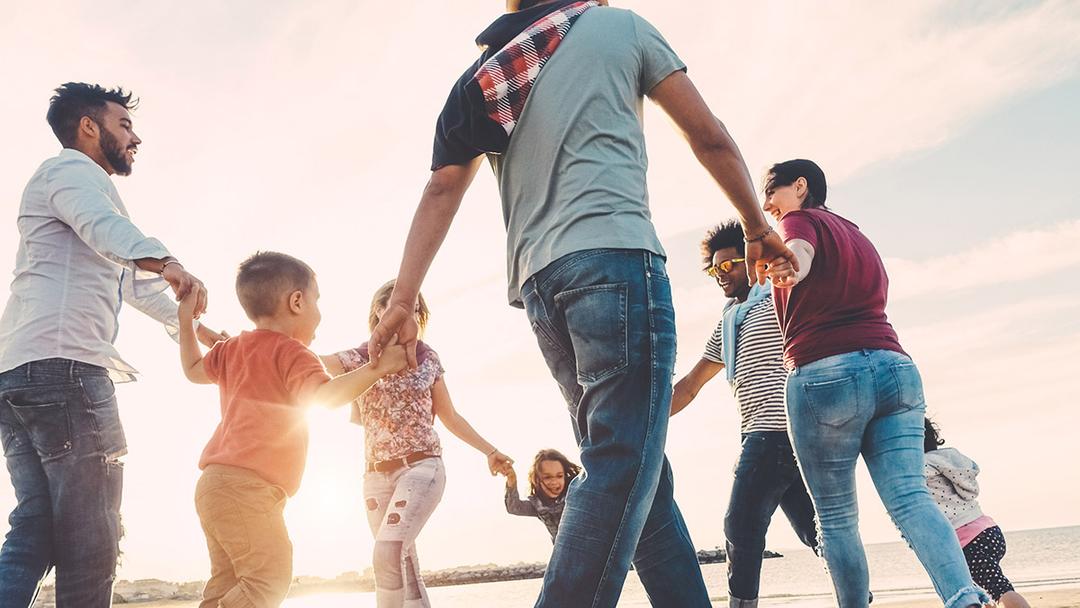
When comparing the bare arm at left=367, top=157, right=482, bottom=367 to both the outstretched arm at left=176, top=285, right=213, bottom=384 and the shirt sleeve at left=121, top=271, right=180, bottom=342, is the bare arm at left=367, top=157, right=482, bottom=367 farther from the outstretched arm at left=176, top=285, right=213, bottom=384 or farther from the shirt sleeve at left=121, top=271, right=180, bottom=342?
the shirt sleeve at left=121, top=271, right=180, bottom=342

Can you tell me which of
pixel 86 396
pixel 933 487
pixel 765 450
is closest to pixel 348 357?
pixel 86 396

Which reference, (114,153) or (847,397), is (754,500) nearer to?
(847,397)

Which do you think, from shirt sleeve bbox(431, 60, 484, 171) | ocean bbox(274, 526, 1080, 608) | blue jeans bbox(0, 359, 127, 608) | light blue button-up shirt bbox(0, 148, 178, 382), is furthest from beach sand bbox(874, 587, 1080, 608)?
light blue button-up shirt bbox(0, 148, 178, 382)

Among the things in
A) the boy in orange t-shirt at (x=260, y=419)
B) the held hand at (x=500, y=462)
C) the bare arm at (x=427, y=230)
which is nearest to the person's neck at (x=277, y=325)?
the boy in orange t-shirt at (x=260, y=419)

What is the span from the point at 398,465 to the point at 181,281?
1.99 m

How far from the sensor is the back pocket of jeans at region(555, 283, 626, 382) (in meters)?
2.18

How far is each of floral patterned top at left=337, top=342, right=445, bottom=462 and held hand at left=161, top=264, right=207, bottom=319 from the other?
1674 millimetres

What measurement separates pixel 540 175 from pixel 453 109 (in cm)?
31

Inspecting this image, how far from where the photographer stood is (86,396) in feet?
11.3

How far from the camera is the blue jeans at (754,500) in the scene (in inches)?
179

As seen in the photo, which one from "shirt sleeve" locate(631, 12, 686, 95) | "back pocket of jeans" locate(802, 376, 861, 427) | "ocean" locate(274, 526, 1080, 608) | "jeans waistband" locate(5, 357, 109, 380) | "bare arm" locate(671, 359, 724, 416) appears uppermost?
"shirt sleeve" locate(631, 12, 686, 95)

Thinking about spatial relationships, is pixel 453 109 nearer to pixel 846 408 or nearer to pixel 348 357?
pixel 846 408

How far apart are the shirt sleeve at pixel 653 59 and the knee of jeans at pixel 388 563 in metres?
3.17

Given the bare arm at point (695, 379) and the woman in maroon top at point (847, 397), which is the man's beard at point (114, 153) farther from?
the bare arm at point (695, 379)
